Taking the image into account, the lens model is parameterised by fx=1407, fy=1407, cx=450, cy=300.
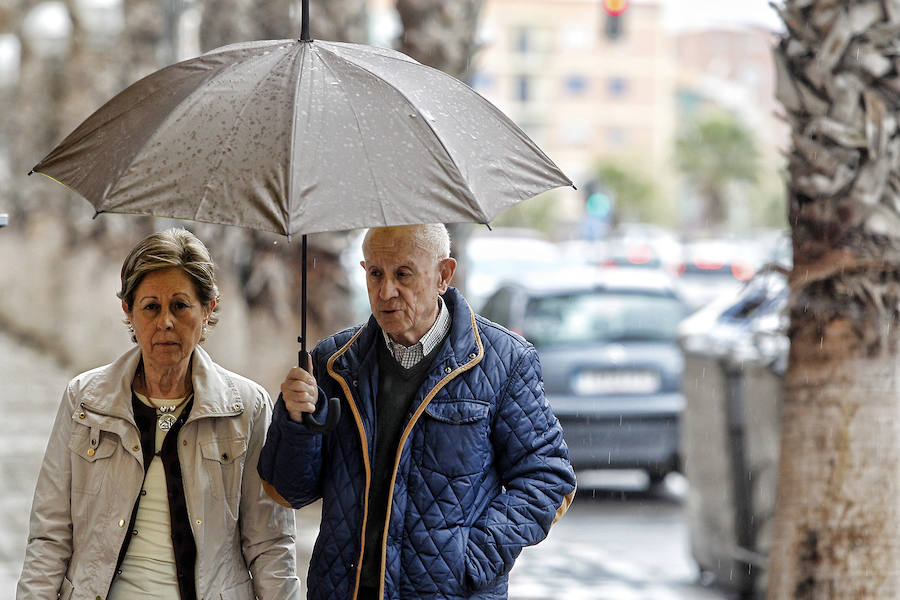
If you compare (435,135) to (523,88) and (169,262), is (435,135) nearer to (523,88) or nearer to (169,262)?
(169,262)

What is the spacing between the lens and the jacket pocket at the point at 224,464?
3424 millimetres

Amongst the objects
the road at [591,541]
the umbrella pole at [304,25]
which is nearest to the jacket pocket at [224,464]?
the umbrella pole at [304,25]

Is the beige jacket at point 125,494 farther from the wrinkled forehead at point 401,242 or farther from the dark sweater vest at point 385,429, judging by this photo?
the wrinkled forehead at point 401,242

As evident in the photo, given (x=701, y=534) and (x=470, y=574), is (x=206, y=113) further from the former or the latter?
(x=701, y=534)

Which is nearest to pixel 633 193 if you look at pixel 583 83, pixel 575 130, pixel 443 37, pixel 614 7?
pixel 575 130

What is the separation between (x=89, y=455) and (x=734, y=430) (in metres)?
4.58

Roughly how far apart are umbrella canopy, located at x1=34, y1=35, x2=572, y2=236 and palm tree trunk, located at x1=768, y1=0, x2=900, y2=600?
2.04 metres

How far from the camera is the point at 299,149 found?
10.1 feet

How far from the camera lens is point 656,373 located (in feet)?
36.2

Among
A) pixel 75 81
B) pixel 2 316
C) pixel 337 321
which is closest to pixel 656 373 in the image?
pixel 337 321

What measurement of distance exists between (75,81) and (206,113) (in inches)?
771

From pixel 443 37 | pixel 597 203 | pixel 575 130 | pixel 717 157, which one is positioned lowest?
pixel 597 203

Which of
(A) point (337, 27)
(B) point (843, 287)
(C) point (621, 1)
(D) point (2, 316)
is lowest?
(D) point (2, 316)

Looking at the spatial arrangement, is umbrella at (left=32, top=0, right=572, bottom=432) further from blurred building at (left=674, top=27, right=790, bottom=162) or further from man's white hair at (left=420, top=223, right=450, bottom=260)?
blurred building at (left=674, top=27, right=790, bottom=162)
